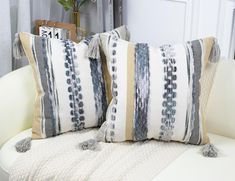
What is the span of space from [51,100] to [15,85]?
175mm

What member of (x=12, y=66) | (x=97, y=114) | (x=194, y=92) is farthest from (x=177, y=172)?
(x=12, y=66)

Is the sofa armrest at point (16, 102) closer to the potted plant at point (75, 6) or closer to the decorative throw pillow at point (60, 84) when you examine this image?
the decorative throw pillow at point (60, 84)

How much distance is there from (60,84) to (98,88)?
0.15 meters

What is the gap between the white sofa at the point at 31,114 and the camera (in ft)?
4.48

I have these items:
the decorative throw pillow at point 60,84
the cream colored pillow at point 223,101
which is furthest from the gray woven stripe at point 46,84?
the cream colored pillow at point 223,101

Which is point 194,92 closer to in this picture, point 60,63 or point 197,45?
point 197,45

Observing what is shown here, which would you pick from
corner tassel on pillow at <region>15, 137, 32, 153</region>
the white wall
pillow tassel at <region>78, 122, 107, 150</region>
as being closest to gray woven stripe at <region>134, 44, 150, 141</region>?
pillow tassel at <region>78, 122, 107, 150</region>

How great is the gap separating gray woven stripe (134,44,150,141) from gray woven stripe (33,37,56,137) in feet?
1.06

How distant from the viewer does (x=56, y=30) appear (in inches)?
72.5

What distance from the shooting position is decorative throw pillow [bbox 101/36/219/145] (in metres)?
1.37

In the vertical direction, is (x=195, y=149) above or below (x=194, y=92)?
below

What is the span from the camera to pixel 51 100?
Result: 1.44 m

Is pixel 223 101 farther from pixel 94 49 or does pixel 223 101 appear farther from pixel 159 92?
pixel 94 49

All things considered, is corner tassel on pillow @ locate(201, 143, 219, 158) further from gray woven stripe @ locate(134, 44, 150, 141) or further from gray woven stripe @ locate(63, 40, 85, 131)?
gray woven stripe @ locate(63, 40, 85, 131)
